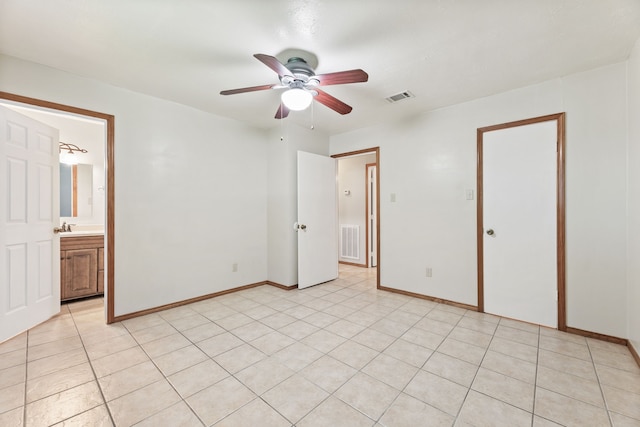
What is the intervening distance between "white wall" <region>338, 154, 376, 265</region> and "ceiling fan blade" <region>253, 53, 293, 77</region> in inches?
143

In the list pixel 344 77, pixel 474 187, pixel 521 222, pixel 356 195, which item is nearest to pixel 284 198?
pixel 356 195

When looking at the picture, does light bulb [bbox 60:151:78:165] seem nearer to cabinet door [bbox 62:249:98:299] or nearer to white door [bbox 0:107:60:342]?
Result: white door [bbox 0:107:60:342]

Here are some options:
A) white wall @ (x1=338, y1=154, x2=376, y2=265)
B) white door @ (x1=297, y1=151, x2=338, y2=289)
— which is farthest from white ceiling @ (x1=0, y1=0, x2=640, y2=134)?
white wall @ (x1=338, y1=154, x2=376, y2=265)

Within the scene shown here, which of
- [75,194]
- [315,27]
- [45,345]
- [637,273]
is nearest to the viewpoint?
[315,27]

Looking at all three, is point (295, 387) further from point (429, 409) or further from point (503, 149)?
point (503, 149)

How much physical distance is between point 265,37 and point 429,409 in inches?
104

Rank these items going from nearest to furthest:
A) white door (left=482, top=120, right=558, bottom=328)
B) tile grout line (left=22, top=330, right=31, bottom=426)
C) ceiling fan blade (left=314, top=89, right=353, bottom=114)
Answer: tile grout line (left=22, top=330, right=31, bottom=426) < ceiling fan blade (left=314, top=89, right=353, bottom=114) < white door (left=482, top=120, right=558, bottom=328)

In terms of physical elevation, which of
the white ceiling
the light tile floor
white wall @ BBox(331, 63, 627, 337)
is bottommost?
the light tile floor

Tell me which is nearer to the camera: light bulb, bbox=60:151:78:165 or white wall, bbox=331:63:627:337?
white wall, bbox=331:63:627:337

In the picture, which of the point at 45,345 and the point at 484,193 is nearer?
the point at 45,345

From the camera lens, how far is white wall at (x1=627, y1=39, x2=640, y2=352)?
199 cm

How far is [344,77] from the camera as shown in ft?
6.20

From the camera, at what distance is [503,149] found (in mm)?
2848

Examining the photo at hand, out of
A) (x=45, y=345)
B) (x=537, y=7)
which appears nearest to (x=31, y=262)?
(x=45, y=345)
